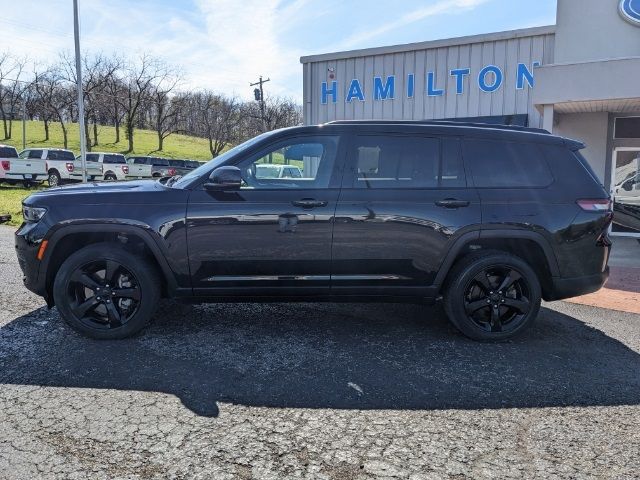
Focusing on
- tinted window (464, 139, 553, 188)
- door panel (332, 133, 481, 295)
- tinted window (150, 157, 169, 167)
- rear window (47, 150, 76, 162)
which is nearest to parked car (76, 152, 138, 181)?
rear window (47, 150, 76, 162)

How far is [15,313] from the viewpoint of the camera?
507 centimetres

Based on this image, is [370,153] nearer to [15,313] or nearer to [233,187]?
[233,187]

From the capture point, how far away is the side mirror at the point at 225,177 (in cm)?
407

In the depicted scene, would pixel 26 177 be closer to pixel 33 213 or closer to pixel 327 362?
pixel 33 213

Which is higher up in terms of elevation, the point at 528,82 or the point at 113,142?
the point at 113,142

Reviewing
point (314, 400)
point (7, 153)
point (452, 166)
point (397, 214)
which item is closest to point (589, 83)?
point (452, 166)

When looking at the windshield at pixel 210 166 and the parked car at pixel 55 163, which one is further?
the parked car at pixel 55 163

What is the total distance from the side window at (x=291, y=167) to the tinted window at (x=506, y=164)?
1.23 metres

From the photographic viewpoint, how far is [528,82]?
12.4 metres

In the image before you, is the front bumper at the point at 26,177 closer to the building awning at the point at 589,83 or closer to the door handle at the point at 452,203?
the building awning at the point at 589,83

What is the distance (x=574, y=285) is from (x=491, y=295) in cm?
72

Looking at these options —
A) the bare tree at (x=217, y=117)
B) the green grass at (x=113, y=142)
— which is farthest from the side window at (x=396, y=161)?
the bare tree at (x=217, y=117)

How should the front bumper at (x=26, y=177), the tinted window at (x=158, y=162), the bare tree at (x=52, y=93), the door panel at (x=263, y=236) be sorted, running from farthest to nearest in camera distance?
the bare tree at (x=52, y=93) < the tinted window at (x=158, y=162) < the front bumper at (x=26, y=177) < the door panel at (x=263, y=236)

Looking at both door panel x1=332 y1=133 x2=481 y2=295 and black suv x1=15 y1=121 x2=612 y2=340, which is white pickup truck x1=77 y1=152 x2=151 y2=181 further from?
door panel x1=332 y1=133 x2=481 y2=295
